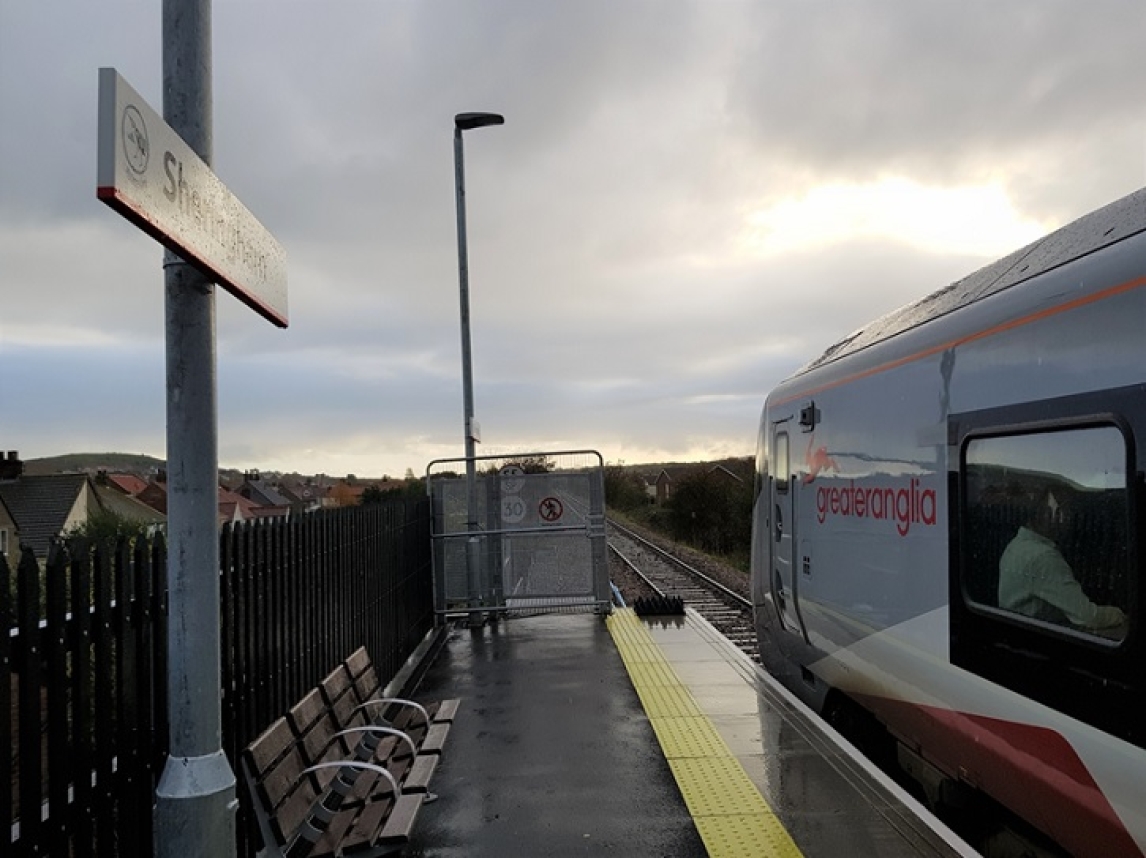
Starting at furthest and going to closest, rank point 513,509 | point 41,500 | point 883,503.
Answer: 1. point 41,500
2. point 513,509
3. point 883,503

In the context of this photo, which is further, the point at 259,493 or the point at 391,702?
the point at 259,493

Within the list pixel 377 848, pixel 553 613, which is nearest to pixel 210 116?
pixel 377 848

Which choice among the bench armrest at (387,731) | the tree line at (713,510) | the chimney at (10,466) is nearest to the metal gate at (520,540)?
the bench armrest at (387,731)

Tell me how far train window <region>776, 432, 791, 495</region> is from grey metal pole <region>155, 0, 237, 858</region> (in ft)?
18.1

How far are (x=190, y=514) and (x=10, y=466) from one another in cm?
5610

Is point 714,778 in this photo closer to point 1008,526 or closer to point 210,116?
point 1008,526

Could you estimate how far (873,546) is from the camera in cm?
581

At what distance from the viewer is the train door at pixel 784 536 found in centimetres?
773

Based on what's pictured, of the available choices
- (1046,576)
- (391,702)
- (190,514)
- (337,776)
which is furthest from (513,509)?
(190,514)

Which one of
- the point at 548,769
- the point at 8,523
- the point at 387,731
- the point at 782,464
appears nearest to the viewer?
the point at 387,731

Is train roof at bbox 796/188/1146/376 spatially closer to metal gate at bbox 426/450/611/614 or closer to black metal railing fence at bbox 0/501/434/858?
black metal railing fence at bbox 0/501/434/858

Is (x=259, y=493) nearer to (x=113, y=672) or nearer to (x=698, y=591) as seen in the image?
(x=698, y=591)

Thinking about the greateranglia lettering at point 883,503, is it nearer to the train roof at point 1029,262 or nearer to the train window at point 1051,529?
the train window at point 1051,529

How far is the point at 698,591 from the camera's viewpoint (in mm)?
18516
